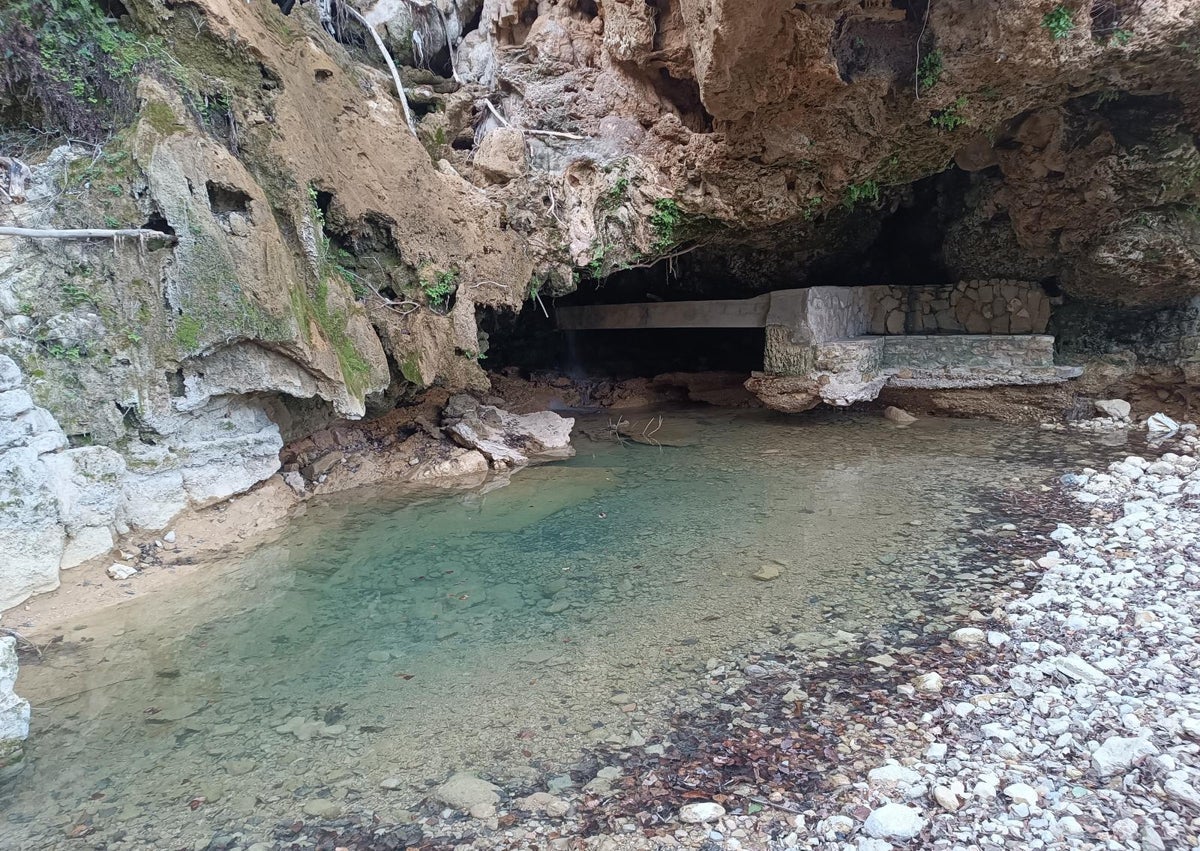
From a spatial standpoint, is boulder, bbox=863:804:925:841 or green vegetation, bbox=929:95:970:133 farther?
green vegetation, bbox=929:95:970:133

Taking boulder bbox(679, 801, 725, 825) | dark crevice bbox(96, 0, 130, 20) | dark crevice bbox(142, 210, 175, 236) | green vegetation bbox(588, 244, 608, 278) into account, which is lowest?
boulder bbox(679, 801, 725, 825)

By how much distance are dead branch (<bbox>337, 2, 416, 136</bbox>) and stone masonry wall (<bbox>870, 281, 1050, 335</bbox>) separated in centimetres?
744

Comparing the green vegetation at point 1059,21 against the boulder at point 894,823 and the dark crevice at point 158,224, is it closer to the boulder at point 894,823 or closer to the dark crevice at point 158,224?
the boulder at point 894,823

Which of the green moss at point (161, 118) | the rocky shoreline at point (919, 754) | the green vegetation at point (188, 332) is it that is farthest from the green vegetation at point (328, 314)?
the rocky shoreline at point (919, 754)

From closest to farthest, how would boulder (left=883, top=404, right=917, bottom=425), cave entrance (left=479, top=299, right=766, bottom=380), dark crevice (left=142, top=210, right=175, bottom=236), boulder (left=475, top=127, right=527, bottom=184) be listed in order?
dark crevice (left=142, top=210, right=175, bottom=236) < boulder (left=475, top=127, right=527, bottom=184) < boulder (left=883, top=404, right=917, bottom=425) < cave entrance (left=479, top=299, right=766, bottom=380)

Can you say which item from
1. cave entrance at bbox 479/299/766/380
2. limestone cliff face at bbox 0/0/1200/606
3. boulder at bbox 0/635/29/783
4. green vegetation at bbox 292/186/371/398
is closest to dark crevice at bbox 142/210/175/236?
limestone cliff face at bbox 0/0/1200/606

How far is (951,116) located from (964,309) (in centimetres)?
405

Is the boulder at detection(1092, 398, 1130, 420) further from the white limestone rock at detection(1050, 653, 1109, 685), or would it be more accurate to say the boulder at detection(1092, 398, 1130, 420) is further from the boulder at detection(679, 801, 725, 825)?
the boulder at detection(679, 801, 725, 825)

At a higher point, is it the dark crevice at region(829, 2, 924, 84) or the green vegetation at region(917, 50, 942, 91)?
the dark crevice at region(829, 2, 924, 84)

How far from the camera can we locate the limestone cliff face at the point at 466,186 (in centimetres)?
470

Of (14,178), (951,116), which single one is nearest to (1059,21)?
(951,116)

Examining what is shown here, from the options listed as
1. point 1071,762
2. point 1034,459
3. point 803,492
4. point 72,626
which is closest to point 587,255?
point 803,492

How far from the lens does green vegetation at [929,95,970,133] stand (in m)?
5.80

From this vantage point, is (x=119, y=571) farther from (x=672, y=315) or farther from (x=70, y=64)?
(x=672, y=315)
